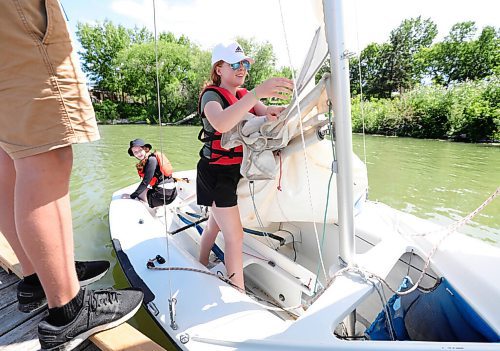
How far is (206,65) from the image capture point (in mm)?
36625

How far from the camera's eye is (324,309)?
3.85ft

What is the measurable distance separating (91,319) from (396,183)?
806 centimetres

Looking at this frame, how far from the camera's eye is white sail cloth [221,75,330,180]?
156 cm

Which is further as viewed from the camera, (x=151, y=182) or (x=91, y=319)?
(x=151, y=182)

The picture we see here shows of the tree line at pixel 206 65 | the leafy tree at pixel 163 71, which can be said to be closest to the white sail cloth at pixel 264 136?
the tree line at pixel 206 65

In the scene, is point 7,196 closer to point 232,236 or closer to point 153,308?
point 153,308

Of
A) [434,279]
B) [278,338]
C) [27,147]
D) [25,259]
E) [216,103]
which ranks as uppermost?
[216,103]

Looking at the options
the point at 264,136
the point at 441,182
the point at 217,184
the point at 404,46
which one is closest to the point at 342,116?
the point at 264,136

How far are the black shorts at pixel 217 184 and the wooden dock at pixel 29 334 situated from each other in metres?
0.78

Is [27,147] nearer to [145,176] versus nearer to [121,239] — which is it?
[121,239]

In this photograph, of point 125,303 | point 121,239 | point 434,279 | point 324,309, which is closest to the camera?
point 324,309

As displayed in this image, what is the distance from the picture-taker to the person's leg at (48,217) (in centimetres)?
94

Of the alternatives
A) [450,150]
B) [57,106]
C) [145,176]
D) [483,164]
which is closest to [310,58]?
[57,106]

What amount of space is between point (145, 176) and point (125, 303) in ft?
9.49
